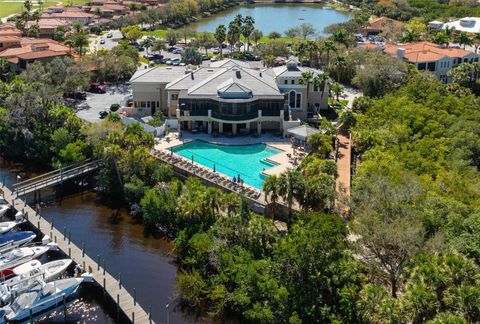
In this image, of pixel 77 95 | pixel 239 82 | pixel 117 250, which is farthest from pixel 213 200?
pixel 77 95

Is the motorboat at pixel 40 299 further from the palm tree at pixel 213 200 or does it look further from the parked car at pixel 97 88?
the parked car at pixel 97 88

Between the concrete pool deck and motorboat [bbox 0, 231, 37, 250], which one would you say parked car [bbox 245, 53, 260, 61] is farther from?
motorboat [bbox 0, 231, 37, 250]

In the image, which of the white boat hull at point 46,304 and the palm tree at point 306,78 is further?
the palm tree at point 306,78

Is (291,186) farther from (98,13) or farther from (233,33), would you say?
(98,13)

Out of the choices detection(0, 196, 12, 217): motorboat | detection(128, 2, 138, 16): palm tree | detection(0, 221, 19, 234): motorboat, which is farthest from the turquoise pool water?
detection(128, 2, 138, 16): palm tree

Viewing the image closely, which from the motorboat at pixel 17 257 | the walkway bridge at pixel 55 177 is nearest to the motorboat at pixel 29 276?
the motorboat at pixel 17 257
